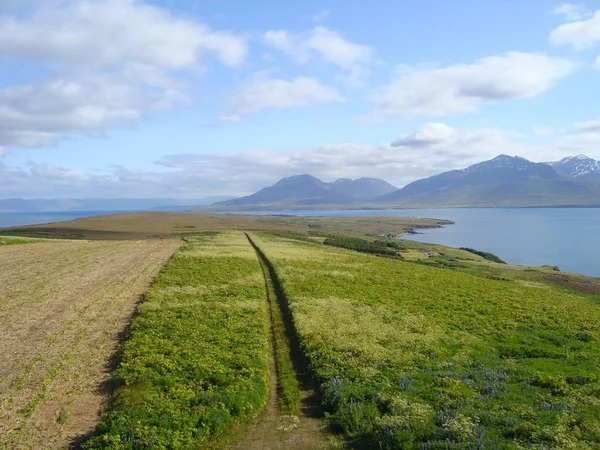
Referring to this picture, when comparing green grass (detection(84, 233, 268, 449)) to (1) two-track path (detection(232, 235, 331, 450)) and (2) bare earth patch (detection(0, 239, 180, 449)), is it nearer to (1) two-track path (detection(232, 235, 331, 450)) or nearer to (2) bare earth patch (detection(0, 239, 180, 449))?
(1) two-track path (detection(232, 235, 331, 450))

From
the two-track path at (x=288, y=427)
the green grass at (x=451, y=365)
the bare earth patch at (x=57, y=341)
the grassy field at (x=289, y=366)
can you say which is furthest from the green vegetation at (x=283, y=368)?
the bare earth patch at (x=57, y=341)

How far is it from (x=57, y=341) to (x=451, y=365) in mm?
21448

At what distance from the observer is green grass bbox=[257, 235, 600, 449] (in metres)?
13.9

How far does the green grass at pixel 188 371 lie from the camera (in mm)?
13938

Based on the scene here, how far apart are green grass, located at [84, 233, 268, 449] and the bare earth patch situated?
3.91ft

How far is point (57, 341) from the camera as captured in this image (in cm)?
2180

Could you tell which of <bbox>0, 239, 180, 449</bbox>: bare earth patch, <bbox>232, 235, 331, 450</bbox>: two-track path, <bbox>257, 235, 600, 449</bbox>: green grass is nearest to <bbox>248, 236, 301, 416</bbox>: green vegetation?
<bbox>232, 235, 331, 450</bbox>: two-track path

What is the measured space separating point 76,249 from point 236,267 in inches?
1284

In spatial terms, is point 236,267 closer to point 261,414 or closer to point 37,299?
point 37,299

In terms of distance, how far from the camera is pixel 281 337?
80.7 ft

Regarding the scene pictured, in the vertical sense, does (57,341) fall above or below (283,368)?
above

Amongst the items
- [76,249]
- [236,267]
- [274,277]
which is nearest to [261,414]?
[274,277]

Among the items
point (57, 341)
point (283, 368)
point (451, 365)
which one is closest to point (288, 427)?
point (283, 368)

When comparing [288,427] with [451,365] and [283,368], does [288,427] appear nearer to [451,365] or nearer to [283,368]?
[283,368]
